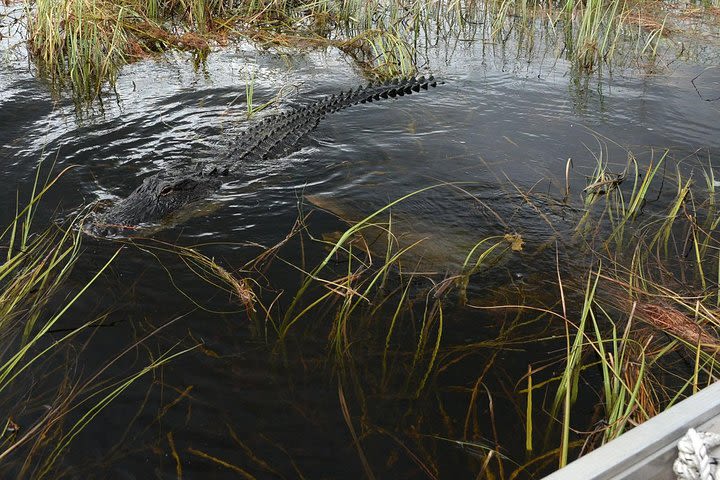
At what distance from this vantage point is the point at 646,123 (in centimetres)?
623

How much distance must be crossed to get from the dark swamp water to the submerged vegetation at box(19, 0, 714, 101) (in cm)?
34

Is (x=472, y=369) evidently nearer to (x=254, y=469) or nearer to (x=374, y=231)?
(x=254, y=469)

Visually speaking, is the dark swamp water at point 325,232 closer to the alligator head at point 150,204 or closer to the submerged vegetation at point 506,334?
the submerged vegetation at point 506,334

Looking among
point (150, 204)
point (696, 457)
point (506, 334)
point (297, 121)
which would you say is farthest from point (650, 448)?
point (297, 121)

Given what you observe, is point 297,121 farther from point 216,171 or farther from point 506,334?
point 506,334

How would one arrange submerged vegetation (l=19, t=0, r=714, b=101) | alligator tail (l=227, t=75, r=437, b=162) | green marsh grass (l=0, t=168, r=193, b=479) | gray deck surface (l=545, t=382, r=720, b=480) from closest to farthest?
gray deck surface (l=545, t=382, r=720, b=480) → green marsh grass (l=0, t=168, r=193, b=479) → alligator tail (l=227, t=75, r=437, b=162) → submerged vegetation (l=19, t=0, r=714, b=101)

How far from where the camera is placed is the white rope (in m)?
1.67

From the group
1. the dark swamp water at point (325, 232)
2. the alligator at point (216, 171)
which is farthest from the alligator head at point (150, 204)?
the dark swamp water at point (325, 232)

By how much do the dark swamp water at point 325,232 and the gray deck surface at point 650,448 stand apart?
2.80 feet

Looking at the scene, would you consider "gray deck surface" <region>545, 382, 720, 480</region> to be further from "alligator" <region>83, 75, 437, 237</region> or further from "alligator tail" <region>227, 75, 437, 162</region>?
"alligator tail" <region>227, 75, 437, 162</region>

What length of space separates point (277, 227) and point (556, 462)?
2.50 metres

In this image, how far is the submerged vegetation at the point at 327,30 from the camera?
695 cm

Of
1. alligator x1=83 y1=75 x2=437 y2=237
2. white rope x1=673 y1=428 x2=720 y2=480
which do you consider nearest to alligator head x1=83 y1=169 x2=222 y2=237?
alligator x1=83 y1=75 x2=437 y2=237

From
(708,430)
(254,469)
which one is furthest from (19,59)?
(708,430)
